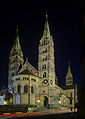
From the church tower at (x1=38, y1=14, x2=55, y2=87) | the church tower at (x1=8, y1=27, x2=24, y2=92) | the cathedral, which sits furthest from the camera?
the church tower at (x1=8, y1=27, x2=24, y2=92)

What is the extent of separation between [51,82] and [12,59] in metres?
21.0

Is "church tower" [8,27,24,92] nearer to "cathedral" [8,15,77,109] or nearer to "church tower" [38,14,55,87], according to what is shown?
"cathedral" [8,15,77,109]

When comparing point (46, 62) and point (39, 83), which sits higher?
point (46, 62)

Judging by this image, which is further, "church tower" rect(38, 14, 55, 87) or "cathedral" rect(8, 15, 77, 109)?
"church tower" rect(38, 14, 55, 87)

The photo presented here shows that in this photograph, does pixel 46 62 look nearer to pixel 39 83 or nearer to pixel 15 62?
pixel 39 83

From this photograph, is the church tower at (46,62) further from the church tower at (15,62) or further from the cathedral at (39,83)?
the church tower at (15,62)

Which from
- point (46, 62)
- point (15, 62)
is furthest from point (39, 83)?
point (15, 62)

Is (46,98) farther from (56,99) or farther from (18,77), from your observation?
(18,77)

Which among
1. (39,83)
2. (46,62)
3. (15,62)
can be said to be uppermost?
(15,62)

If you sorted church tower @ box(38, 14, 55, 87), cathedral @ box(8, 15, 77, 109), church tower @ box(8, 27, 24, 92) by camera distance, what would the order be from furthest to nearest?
church tower @ box(8, 27, 24, 92), church tower @ box(38, 14, 55, 87), cathedral @ box(8, 15, 77, 109)

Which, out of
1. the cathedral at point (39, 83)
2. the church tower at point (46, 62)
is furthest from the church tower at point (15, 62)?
the church tower at point (46, 62)

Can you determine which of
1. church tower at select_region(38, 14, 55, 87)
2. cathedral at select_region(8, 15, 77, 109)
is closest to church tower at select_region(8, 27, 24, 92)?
cathedral at select_region(8, 15, 77, 109)

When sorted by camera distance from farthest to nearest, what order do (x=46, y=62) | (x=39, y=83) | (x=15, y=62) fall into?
1. (x=15, y=62)
2. (x=46, y=62)
3. (x=39, y=83)

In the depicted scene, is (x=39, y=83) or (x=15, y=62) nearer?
(x=39, y=83)
